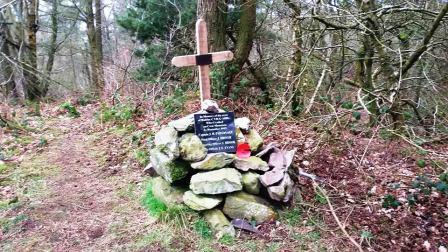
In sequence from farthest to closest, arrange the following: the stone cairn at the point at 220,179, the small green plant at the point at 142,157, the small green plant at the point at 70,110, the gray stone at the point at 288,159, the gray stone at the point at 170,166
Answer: the small green plant at the point at 70,110 < the small green plant at the point at 142,157 < the gray stone at the point at 288,159 < the gray stone at the point at 170,166 < the stone cairn at the point at 220,179

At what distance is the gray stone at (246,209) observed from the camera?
346 centimetres

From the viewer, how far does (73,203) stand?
4172 millimetres

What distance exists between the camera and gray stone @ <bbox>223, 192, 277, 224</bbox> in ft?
11.4

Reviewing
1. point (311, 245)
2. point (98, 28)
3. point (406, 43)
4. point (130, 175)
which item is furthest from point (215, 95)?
point (98, 28)

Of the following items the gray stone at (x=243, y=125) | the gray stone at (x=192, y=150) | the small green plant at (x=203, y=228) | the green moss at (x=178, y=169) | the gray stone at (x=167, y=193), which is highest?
the gray stone at (x=243, y=125)

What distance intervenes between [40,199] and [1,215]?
457 millimetres

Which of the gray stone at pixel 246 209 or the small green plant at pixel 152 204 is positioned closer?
the gray stone at pixel 246 209

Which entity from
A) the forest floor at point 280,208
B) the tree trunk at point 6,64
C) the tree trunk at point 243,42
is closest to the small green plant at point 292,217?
the forest floor at point 280,208

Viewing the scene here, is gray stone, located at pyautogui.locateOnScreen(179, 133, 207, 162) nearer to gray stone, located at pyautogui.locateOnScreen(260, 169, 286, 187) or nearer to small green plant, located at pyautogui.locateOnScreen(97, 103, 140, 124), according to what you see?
gray stone, located at pyautogui.locateOnScreen(260, 169, 286, 187)

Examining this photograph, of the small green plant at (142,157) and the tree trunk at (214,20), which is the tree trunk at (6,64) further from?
the small green plant at (142,157)

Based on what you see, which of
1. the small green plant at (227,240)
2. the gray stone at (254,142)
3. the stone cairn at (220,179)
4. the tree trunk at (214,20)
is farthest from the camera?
the tree trunk at (214,20)

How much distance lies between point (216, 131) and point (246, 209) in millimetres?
890

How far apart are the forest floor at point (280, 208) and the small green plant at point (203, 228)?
44mm

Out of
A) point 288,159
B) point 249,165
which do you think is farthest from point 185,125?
point 288,159
